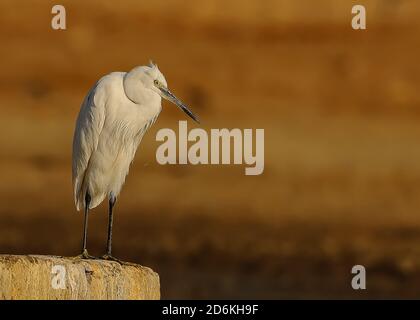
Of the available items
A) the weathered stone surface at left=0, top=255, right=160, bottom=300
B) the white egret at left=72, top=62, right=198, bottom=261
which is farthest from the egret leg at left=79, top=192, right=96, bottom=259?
the weathered stone surface at left=0, top=255, right=160, bottom=300

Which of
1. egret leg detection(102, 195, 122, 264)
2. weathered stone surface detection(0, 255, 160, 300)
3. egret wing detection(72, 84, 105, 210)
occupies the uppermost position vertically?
egret wing detection(72, 84, 105, 210)

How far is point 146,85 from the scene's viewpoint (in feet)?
44.3

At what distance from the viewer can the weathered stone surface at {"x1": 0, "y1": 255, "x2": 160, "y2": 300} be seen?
10.1 m

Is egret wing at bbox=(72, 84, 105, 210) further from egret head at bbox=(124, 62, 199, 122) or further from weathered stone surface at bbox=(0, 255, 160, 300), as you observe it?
weathered stone surface at bbox=(0, 255, 160, 300)

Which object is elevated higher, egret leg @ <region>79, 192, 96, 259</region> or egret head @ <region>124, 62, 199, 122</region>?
egret head @ <region>124, 62, 199, 122</region>

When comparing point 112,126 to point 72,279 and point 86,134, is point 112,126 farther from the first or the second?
point 72,279

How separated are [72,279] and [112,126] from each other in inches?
132

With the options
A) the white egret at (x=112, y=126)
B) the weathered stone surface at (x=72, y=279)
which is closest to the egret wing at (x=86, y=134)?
the white egret at (x=112, y=126)

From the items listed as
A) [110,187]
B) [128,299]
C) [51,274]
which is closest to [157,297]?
[128,299]

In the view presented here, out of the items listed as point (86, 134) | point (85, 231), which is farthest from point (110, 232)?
point (86, 134)

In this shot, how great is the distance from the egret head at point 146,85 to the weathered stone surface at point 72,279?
251 centimetres

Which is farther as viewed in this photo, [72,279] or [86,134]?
[86,134]

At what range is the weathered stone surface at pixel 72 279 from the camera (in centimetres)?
1009

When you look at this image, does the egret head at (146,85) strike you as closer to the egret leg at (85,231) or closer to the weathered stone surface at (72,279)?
the egret leg at (85,231)
